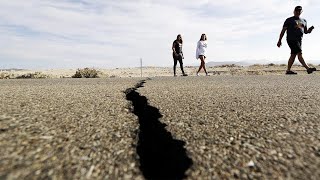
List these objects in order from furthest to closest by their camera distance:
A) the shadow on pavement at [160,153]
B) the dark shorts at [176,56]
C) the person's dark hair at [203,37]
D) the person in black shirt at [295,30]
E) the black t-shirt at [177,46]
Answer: the person's dark hair at [203,37] < the black t-shirt at [177,46] < the dark shorts at [176,56] < the person in black shirt at [295,30] < the shadow on pavement at [160,153]

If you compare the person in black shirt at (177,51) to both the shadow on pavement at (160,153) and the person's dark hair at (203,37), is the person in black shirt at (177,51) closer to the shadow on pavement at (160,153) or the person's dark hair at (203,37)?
the person's dark hair at (203,37)

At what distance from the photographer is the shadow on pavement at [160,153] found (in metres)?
1.32

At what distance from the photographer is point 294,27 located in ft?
27.3

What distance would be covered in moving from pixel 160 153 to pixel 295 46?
770cm

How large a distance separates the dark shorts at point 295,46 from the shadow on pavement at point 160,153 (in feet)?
23.2

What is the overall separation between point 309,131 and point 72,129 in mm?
1298

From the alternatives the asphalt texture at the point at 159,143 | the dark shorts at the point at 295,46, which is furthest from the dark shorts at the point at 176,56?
the asphalt texture at the point at 159,143

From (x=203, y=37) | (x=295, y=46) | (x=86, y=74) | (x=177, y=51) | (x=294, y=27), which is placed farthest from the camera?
(x=86, y=74)

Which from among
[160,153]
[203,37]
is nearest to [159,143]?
[160,153]

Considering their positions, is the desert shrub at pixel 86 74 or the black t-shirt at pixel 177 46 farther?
the desert shrub at pixel 86 74

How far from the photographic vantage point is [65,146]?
1.61 metres

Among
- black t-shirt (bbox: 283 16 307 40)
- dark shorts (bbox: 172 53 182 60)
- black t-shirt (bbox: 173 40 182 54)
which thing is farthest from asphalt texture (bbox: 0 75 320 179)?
black t-shirt (bbox: 173 40 182 54)

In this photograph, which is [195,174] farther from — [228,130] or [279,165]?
[228,130]

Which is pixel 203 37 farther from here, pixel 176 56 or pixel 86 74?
pixel 86 74
